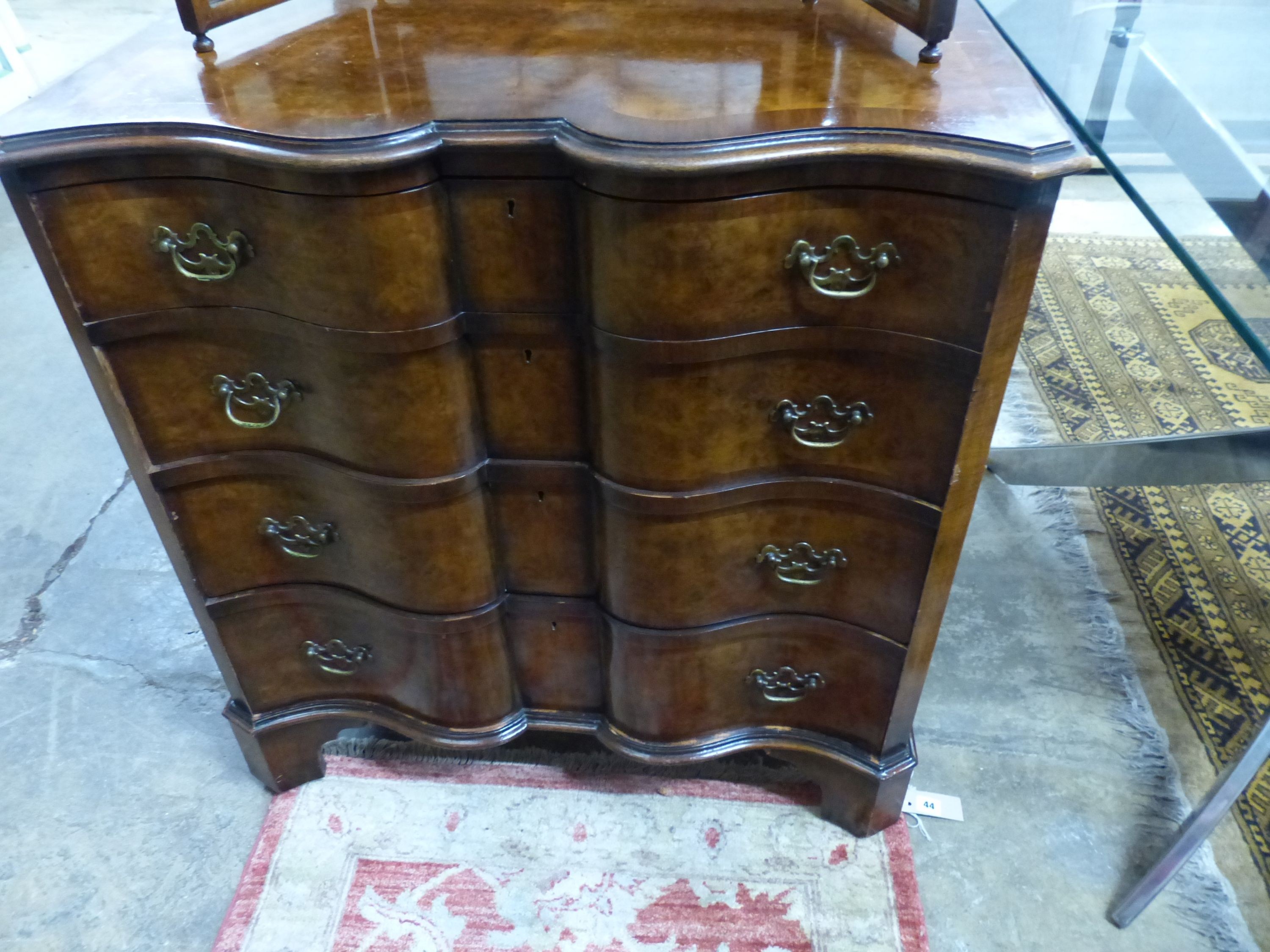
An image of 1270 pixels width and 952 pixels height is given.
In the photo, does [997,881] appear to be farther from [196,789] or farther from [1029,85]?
[196,789]

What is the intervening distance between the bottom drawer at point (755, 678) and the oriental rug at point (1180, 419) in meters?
0.53

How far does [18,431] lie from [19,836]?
3.77 feet

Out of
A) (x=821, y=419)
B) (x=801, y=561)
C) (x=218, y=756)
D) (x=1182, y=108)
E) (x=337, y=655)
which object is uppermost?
(x=1182, y=108)

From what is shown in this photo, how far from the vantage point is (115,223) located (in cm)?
86

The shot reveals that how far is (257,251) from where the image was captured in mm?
868

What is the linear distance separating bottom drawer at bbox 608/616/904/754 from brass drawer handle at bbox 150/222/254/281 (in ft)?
1.91

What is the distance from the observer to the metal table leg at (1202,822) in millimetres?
1151

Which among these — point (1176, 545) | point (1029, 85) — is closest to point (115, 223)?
point (1029, 85)

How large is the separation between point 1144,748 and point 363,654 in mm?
1197

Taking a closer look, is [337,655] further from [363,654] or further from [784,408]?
[784,408]

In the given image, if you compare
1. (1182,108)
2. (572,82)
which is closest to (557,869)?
(572,82)

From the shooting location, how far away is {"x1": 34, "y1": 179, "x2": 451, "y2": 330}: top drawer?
83 cm

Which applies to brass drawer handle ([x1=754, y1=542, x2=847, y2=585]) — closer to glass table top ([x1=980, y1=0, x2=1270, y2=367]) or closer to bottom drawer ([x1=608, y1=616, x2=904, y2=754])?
bottom drawer ([x1=608, y1=616, x2=904, y2=754])

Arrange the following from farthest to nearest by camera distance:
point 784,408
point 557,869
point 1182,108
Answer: point 1182,108 → point 557,869 → point 784,408
